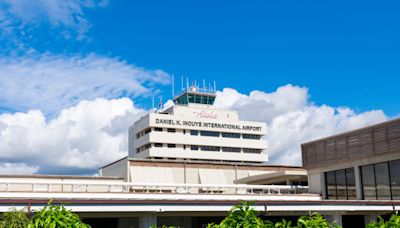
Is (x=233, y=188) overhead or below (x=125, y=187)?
below

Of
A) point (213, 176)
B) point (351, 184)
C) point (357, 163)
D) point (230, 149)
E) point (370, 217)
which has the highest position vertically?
point (230, 149)

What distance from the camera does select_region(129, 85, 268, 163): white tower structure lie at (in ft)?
343

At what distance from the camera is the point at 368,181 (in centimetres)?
3353

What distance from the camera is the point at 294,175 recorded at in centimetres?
4428

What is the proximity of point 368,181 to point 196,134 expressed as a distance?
247 feet

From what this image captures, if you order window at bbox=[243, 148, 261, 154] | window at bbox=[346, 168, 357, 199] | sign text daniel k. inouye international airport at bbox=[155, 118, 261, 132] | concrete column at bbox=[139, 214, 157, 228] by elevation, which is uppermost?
sign text daniel k. inouye international airport at bbox=[155, 118, 261, 132]

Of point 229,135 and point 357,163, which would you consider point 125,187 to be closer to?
point 357,163

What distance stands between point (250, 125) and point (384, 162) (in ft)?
267

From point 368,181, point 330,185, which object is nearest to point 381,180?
point 368,181

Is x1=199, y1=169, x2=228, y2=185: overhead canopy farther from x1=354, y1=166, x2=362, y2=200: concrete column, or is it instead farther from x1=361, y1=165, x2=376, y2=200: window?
x1=361, y1=165, x2=376, y2=200: window

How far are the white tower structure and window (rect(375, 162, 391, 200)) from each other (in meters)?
73.7

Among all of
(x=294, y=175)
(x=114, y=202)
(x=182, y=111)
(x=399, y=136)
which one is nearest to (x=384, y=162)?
(x=399, y=136)

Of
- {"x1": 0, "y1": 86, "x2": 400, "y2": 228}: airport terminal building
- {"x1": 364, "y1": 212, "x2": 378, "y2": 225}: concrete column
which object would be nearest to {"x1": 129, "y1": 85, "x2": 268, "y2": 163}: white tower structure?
{"x1": 0, "y1": 86, "x2": 400, "y2": 228}: airport terminal building

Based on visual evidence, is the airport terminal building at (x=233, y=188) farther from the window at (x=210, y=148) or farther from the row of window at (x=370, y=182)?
the window at (x=210, y=148)
